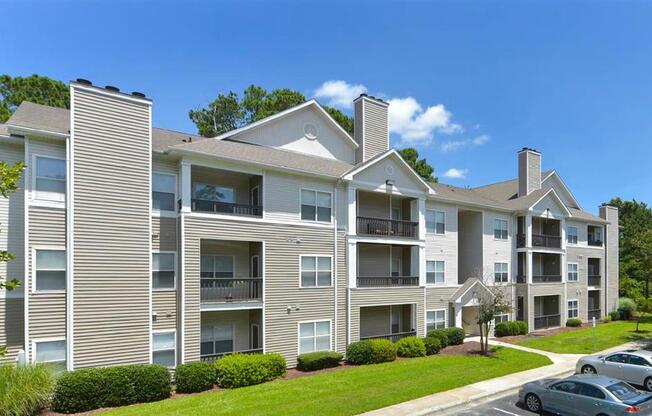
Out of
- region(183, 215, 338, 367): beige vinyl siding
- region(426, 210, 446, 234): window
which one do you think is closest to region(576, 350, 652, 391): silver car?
region(426, 210, 446, 234): window

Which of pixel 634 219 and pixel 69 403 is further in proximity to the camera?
pixel 634 219

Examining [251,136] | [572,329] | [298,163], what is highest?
[251,136]

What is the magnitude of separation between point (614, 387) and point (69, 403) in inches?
692

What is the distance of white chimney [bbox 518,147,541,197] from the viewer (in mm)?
34750

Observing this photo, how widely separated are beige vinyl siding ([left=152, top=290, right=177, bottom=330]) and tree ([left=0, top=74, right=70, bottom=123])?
2218 centimetres

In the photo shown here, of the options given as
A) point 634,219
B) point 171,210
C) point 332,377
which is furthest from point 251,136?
point 634,219

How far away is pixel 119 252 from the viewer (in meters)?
16.0

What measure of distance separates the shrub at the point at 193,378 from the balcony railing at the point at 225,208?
6.58 m

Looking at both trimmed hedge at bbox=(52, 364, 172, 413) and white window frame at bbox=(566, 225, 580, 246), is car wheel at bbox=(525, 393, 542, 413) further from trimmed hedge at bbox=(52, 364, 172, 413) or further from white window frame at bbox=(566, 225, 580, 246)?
white window frame at bbox=(566, 225, 580, 246)

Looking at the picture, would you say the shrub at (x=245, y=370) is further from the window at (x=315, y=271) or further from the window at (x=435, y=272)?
the window at (x=435, y=272)

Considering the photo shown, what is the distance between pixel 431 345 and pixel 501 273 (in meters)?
11.4

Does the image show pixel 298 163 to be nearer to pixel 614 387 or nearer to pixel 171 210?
pixel 171 210

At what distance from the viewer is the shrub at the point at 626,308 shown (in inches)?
1500

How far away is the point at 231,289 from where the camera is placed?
19422 millimetres
